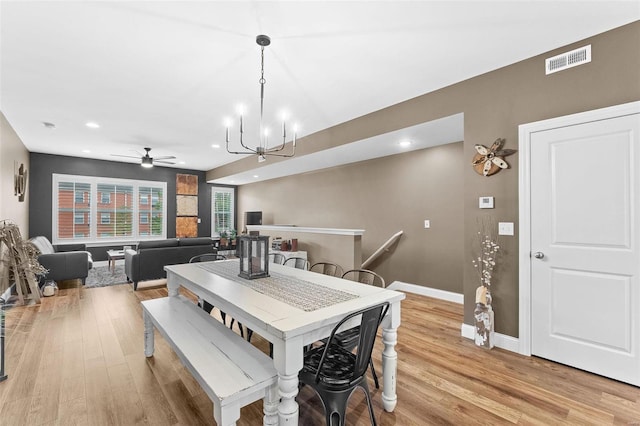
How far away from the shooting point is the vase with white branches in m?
2.77

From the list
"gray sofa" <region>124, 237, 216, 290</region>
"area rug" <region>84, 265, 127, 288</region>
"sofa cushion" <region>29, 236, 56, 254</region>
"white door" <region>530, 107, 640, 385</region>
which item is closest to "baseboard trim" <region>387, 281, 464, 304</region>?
"white door" <region>530, 107, 640, 385</region>

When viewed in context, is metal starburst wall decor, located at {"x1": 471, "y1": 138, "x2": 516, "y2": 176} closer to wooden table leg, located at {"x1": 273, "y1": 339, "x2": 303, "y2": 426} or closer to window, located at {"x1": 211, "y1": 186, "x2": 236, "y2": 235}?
wooden table leg, located at {"x1": 273, "y1": 339, "x2": 303, "y2": 426}

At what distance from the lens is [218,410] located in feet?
4.38

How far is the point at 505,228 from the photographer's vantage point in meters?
2.81

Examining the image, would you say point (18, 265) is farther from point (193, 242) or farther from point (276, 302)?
point (276, 302)

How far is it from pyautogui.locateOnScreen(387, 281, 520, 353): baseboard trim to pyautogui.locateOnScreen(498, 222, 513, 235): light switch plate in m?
0.98

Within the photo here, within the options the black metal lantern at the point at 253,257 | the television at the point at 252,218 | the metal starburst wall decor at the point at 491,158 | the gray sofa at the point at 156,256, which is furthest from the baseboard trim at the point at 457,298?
the television at the point at 252,218

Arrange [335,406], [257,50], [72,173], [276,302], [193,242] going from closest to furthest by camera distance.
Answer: [335,406] < [276,302] < [257,50] < [193,242] < [72,173]

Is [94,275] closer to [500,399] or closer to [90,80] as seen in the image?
[90,80]

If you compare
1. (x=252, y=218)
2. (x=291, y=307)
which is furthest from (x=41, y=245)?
(x=291, y=307)

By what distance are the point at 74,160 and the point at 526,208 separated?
925 centimetres

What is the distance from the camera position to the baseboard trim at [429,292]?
4386mm

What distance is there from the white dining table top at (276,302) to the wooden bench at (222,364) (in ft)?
0.63

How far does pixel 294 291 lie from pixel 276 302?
0.27 metres
